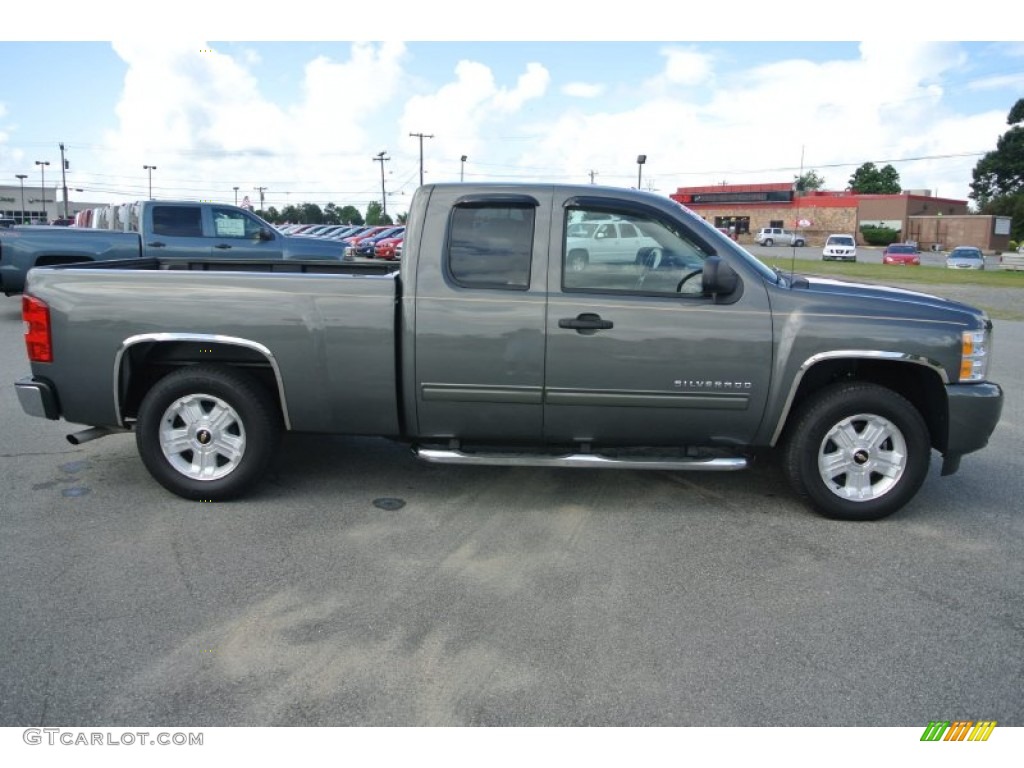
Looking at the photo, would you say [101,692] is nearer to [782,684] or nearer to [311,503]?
[311,503]

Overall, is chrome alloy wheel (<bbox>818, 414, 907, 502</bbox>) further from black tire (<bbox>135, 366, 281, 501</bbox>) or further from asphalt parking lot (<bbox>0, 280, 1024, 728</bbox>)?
black tire (<bbox>135, 366, 281, 501</bbox>)

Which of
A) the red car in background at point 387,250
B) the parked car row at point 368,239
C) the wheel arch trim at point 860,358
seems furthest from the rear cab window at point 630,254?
the red car in background at point 387,250

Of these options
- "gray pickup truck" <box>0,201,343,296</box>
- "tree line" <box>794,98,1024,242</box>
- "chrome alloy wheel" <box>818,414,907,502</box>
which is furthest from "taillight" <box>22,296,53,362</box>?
"tree line" <box>794,98,1024,242</box>

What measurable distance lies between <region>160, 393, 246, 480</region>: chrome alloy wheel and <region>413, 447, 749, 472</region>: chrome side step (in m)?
1.17

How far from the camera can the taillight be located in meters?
5.03

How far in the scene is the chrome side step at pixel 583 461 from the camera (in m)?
4.90

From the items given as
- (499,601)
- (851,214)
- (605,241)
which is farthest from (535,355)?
(851,214)

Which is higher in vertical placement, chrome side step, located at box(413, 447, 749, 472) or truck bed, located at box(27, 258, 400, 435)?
truck bed, located at box(27, 258, 400, 435)

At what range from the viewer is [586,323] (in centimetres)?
481

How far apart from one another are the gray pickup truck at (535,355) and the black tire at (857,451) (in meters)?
0.01
